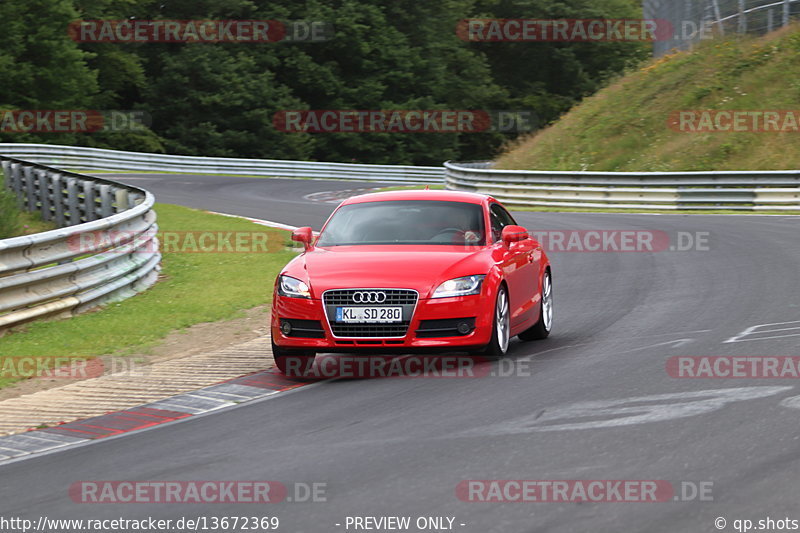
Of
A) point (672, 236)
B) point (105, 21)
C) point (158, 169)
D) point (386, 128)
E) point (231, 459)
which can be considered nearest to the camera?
point (231, 459)

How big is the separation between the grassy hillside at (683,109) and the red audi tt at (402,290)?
24.4m

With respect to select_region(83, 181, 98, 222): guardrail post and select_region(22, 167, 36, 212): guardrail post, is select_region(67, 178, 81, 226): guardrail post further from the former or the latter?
select_region(22, 167, 36, 212): guardrail post

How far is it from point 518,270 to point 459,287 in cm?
139

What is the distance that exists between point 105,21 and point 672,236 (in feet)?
148

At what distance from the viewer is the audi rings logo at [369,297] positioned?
9.33 meters

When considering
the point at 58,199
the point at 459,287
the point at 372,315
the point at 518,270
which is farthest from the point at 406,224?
the point at 58,199

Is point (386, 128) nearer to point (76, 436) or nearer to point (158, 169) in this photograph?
point (158, 169)

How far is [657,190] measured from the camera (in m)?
28.8

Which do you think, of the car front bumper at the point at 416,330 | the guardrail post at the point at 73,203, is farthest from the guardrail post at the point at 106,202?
the car front bumper at the point at 416,330

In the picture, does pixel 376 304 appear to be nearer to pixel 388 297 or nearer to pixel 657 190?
pixel 388 297

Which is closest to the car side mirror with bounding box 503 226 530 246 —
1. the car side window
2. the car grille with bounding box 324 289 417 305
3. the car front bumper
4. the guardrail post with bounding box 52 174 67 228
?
the car side window

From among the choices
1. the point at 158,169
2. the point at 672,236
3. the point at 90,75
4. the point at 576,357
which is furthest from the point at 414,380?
the point at 90,75

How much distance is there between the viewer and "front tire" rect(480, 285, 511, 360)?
9688 mm

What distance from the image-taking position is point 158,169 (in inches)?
1857
